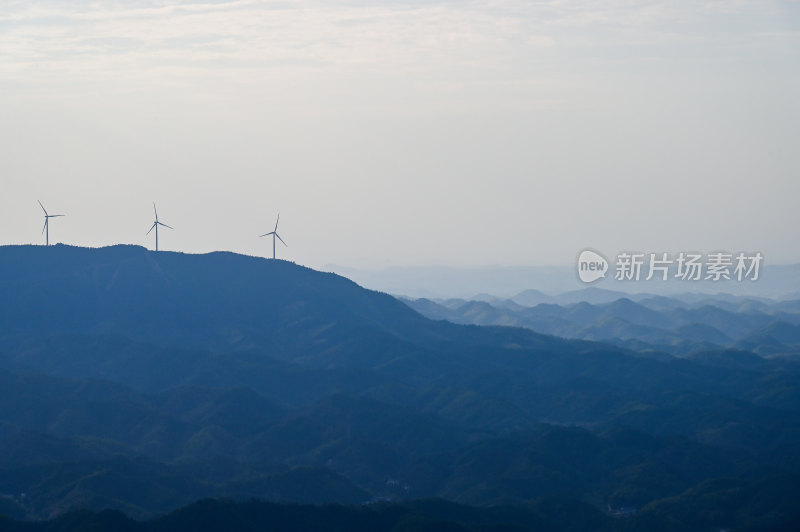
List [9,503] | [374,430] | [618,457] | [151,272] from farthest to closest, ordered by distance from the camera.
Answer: [151,272] → [374,430] → [618,457] → [9,503]

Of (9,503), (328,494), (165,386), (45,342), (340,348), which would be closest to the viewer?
(9,503)

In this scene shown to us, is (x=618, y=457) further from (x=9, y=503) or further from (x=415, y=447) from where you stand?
(x=9, y=503)

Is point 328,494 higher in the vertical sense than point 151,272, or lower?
lower

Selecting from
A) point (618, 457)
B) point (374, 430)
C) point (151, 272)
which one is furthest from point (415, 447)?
point (151, 272)

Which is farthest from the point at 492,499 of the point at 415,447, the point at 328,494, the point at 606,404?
the point at 606,404

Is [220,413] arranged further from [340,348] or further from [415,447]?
[340,348]

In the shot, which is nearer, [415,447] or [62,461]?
[62,461]
